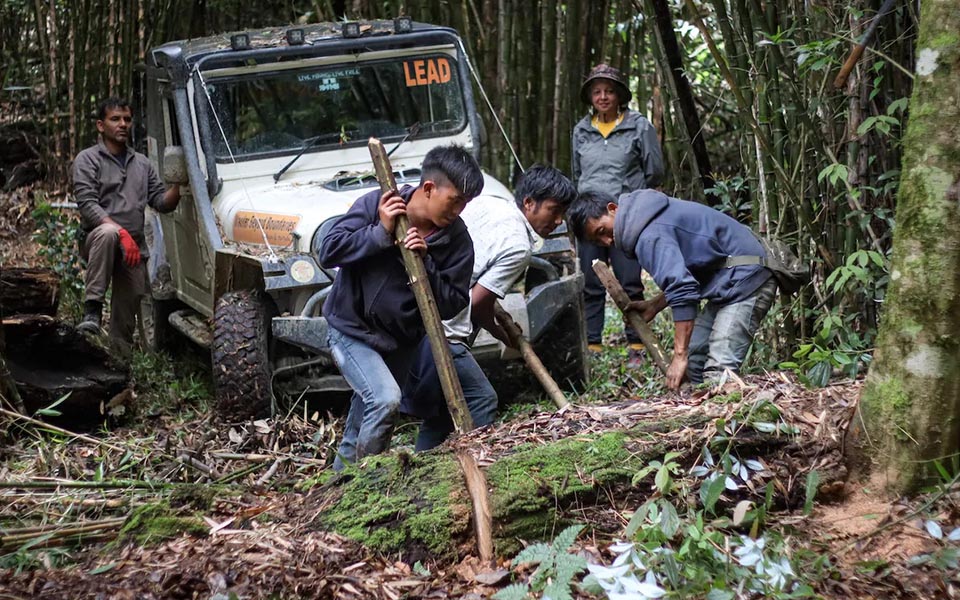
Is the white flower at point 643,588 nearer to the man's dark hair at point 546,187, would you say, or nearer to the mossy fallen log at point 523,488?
the mossy fallen log at point 523,488

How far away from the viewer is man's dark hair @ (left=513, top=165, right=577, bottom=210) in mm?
4613

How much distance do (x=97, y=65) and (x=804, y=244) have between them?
24.5 feet

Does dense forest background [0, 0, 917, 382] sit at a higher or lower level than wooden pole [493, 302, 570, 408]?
higher

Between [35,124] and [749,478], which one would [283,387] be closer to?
[749,478]

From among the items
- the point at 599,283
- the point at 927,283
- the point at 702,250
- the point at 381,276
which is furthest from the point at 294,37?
the point at 927,283

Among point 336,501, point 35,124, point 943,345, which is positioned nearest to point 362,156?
point 336,501

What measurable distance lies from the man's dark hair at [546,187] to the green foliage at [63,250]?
14.0 feet

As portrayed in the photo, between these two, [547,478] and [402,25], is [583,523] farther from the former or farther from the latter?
[402,25]

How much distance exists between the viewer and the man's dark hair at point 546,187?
15.1ft

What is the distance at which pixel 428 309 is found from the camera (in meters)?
3.52

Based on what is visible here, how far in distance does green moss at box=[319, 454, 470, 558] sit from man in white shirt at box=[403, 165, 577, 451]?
1056mm

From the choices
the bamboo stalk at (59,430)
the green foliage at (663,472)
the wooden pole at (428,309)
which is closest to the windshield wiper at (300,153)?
the bamboo stalk at (59,430)

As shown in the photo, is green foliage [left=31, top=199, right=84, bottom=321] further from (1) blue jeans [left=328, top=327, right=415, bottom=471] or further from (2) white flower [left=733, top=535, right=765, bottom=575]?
(2) white flower [left=733, top=535, right=765, bottom=575]

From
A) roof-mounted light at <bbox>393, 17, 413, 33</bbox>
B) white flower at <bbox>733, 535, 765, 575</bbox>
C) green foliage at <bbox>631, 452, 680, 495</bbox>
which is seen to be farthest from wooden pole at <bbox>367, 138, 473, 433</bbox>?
roof-mounted light at <bbox>393, 17, 413, 33</bbox>
